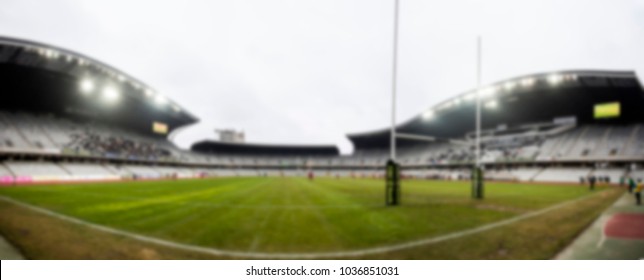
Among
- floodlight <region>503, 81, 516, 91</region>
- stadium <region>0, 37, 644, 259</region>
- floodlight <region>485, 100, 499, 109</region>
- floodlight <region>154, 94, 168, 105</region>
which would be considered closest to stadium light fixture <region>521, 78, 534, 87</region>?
stadium <region>0, 37, 644, 259</region>

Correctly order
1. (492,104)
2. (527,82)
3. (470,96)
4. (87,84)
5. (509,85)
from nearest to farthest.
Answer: (87,84)
(527,82)
(509,85)
(470,96)
(492,104)

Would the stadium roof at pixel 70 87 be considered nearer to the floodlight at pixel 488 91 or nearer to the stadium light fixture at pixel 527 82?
the floodlight at pixel 488 91

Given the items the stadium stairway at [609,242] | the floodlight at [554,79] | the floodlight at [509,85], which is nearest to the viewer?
the stadium stairway at [609,242]

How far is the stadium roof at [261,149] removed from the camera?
8695 cm

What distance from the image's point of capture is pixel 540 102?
148 feet

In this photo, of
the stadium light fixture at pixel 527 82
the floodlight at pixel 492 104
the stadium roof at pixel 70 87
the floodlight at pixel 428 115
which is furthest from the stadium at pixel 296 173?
the floodlight at pixel 428 115

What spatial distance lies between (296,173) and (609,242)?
8266cm

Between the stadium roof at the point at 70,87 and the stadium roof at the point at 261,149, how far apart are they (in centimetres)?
2911

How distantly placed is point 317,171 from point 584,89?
64.5 metres

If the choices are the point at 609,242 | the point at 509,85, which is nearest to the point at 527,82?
the point at 509,85

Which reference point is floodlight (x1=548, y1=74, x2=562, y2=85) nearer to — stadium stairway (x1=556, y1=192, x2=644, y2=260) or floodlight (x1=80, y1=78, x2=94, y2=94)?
stadium stairway (x1=556, y1=192, x2=644, y2=260)

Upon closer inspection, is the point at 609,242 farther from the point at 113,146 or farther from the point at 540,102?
the point at 113,146

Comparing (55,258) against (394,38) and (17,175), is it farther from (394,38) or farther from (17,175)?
(17,175)
